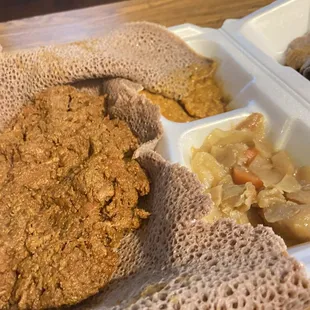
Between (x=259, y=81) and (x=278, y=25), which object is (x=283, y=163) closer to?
(x=259, y=81)

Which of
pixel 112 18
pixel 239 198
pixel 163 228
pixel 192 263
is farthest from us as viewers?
pixel 112 18

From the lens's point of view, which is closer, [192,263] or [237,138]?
[192,263]

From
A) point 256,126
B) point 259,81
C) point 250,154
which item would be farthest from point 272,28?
point 250,154

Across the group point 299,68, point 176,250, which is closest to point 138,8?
point 299,68

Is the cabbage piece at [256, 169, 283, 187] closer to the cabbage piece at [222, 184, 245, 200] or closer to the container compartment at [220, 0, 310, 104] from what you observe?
the cabbage piece at [222, 184, 245, 200]

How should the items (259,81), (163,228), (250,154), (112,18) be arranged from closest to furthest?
1. (163,228)
2. (250,154)
3. (259,81)
4. (112,18)

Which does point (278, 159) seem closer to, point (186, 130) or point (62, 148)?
point (186, 130)

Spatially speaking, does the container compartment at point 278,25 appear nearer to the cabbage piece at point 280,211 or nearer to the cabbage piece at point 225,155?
the cabbage piece at point 225,155

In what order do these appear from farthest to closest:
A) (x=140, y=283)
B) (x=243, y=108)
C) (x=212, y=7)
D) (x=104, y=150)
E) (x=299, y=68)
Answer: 1. (x=212, y=7)
2. (x=299, y=68)
3. (x=243, y=108)
4. (x=104, y=150)
5. (x=140, y=283)
